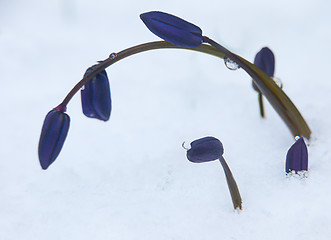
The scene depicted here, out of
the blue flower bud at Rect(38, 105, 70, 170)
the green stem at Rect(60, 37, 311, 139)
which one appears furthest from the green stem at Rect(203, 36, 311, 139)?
the blue flower bud at Rect(38, 105, 70, 170)

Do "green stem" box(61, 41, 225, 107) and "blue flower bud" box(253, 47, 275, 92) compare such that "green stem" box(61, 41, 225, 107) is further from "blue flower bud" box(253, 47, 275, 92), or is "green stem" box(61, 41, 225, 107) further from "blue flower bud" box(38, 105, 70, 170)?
"blue flower bud" box(253, 47, 275, 92)

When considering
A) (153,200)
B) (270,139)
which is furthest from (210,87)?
(153,200)

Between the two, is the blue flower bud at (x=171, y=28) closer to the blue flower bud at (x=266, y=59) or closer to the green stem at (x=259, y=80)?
the green stem at (x=259, y=80)

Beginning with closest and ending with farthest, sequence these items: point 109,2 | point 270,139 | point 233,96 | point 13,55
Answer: point 270,139
point 233,96
point 13,55
point 109,2

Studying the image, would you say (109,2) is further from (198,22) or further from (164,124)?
(164,124)

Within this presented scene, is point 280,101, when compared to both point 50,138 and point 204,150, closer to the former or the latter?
point 204,150

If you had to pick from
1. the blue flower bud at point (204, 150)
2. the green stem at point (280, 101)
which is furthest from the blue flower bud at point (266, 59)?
the blue flower bud at point (204, 150)

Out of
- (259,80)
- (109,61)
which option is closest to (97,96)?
(109,61)
